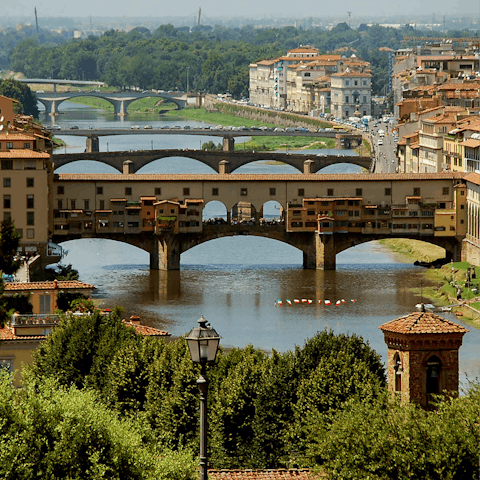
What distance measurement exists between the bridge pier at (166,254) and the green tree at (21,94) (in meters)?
77.9

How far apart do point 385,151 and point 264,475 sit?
250 feet

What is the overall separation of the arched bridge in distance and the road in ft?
3.80

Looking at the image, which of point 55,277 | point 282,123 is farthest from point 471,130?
point 282,123

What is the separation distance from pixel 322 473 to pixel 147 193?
42281 mm

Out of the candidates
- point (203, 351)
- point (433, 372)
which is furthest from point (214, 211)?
point (203, 351)

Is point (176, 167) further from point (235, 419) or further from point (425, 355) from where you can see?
point (425, 355)

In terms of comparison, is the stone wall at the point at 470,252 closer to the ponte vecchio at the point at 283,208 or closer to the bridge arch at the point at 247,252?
the ponte vecchio at the point at 283,208

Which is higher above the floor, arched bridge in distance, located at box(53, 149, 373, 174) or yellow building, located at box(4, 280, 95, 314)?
arched bridge in distance, located at box(53, 149, 373, 174)

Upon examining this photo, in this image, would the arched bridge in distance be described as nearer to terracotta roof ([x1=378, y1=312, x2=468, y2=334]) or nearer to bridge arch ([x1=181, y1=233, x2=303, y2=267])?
bridge arch ([x1=181, y1=233, x2=303, y2=267])

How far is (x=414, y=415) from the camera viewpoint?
2130cm

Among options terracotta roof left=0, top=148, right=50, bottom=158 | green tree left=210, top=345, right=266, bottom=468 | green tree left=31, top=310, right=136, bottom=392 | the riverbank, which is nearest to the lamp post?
green tree left=210, top=345, right=266, bottom=468

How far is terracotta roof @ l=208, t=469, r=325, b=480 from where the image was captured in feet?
71.7

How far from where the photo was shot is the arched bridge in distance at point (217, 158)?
292ft

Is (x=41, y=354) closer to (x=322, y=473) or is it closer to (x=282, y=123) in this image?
(x=322, y=473)
